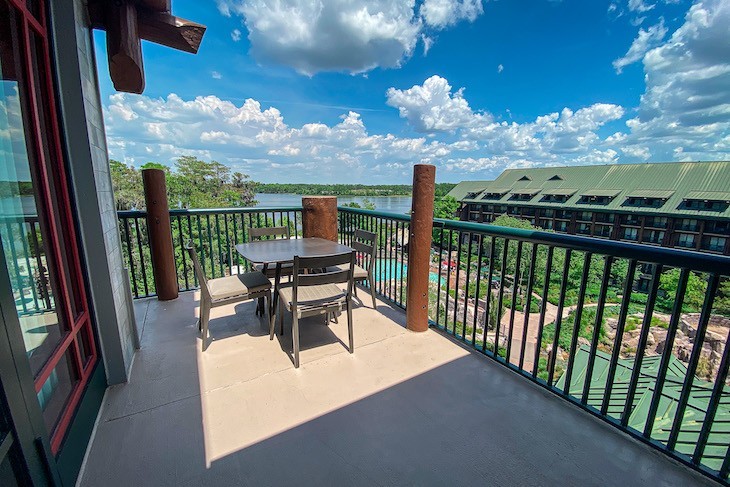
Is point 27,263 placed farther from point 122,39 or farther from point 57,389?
point 122,39

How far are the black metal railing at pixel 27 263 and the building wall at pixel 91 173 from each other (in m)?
0.47

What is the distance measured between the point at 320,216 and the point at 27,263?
2.77m

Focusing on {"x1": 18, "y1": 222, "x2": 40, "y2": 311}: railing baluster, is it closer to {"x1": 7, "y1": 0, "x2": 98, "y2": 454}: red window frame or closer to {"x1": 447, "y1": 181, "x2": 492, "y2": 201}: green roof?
{"x1": 7, "y1": 0, "x2": 98, "y2": 454}: red window frame

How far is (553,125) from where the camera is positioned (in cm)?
4347

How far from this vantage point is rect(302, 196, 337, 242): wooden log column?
12.6ft

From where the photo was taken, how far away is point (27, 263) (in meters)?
1.26

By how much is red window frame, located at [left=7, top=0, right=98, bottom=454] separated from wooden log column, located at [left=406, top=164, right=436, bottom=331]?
2.27m

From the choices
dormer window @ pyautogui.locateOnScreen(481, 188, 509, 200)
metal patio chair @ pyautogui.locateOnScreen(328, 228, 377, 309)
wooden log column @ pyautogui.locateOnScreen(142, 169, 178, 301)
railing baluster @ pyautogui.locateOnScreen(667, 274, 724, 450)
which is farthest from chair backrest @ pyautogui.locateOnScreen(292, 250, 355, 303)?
dormer window @ pyautogui.locateOnScreen(481, 188, 509, 200)

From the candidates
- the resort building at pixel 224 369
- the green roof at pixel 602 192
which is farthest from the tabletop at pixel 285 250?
the green roof at pixel 602 192

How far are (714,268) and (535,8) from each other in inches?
847

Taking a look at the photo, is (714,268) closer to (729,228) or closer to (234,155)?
(234,155)

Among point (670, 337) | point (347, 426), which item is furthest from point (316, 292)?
point (670, 337)

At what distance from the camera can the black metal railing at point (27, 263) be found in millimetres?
1088

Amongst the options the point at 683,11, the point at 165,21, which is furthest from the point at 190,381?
the point at 683,11
